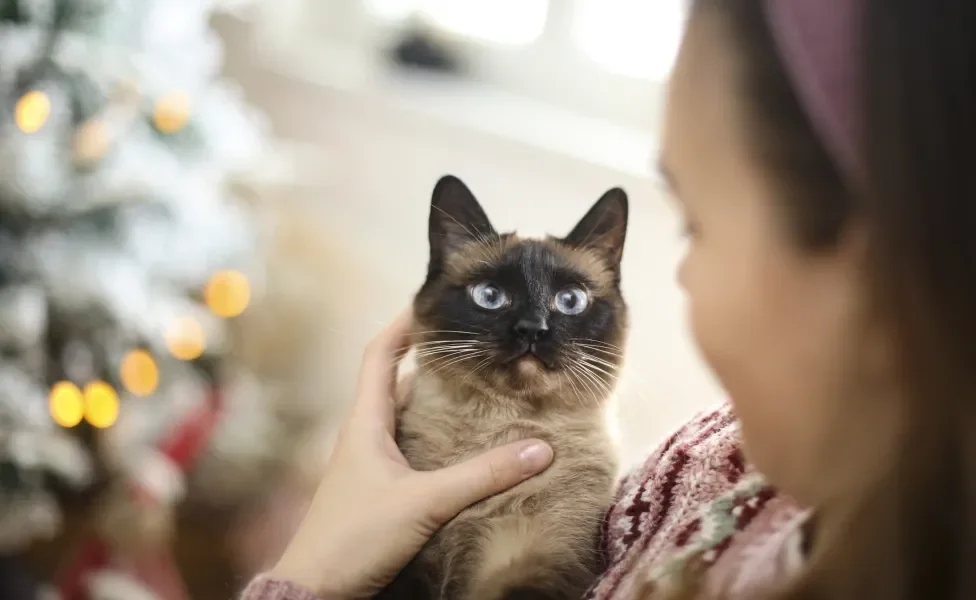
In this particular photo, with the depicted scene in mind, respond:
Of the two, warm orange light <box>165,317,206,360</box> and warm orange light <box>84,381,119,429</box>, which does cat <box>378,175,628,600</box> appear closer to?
warm orange light <box>165,317,206,360</box>

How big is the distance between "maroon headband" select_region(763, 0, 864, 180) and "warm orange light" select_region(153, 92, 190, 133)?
1662 mm

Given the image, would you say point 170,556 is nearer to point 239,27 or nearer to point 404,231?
point 404,231

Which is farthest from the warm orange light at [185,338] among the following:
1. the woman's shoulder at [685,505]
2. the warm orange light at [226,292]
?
the woman's shoulder at [685,505]

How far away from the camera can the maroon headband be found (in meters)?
0.43

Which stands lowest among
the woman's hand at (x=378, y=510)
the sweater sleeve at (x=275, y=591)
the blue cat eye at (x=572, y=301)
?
the sweater sleeve at (x=275, y=591)

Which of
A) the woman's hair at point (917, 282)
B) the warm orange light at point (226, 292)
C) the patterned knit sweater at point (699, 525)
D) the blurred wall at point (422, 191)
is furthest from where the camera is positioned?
the warm orange light at point (226, 292)

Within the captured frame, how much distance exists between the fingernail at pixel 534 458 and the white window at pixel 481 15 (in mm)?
1331

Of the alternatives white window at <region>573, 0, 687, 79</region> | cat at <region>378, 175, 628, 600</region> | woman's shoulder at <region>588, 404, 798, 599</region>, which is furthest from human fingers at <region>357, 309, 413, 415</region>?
white window at <region>573, 0, 687, 79</region>

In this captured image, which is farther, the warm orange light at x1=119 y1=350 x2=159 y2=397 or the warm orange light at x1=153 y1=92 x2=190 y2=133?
the warm orange light at x1=119 y1=350 x2=159 y2=397

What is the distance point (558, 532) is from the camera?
2.71ft

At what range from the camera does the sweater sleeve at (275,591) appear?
2.46 feet

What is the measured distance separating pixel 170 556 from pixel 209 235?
850 mm

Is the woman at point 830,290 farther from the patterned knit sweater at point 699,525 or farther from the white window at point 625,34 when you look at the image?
the white window at point 625,34

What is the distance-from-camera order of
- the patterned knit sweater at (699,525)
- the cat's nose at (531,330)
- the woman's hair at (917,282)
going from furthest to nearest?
the cat's nose at (531,330) < the patterned knit sweater at (699,525) < the woman's hair at (917,282)
